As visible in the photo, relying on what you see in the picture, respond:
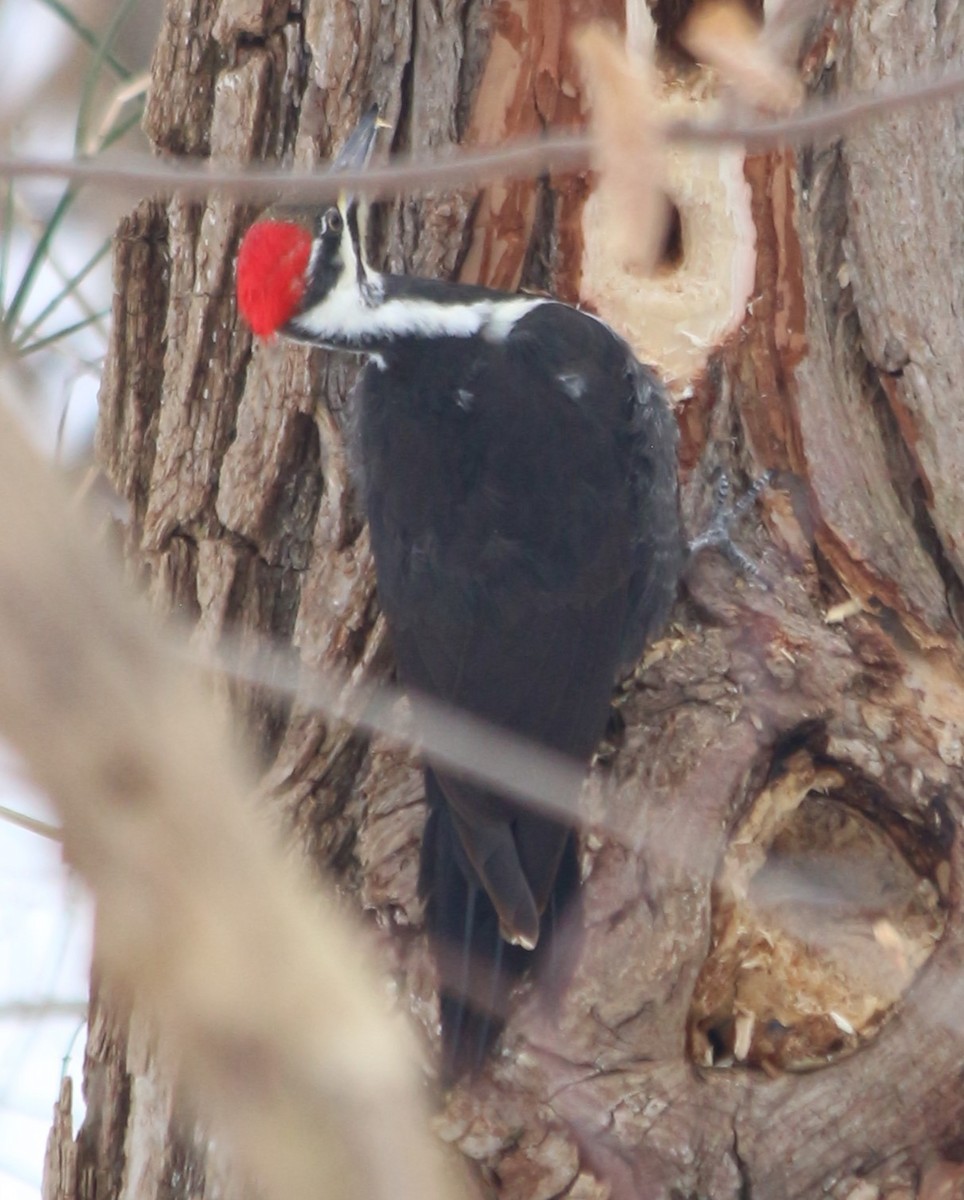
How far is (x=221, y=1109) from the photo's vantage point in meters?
0.83

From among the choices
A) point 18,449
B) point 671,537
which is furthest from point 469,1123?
point 18,449

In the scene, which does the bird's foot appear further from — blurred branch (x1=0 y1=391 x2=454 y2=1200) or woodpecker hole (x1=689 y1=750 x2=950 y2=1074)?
blurred branch (x1=0 y1=391 x2=454 y2=1200)

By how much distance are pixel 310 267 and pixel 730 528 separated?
920 mm

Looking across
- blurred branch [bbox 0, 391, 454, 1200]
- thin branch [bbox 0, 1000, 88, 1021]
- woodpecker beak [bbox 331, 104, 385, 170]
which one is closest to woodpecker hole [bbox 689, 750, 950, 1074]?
woodpecker beak [bbox 331, 104, 385, 170]

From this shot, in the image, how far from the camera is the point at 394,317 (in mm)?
2969

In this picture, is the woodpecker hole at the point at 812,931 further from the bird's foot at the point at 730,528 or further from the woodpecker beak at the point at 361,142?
the woodpecker beak at the point at 361,142

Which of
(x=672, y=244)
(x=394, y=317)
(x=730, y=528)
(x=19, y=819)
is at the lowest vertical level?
(x=19, y=819)

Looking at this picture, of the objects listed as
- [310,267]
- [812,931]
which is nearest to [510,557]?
[310,267]

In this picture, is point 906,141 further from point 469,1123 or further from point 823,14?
point 469,1123

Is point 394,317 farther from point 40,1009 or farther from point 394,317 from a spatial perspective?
point 40,1009

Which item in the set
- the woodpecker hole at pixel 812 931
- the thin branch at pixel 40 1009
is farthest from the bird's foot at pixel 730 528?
the thin branch at pixel 40 1009

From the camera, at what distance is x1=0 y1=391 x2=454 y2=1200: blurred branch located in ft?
2.62

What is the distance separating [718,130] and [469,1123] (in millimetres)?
1625

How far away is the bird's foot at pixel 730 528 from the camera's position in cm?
269
